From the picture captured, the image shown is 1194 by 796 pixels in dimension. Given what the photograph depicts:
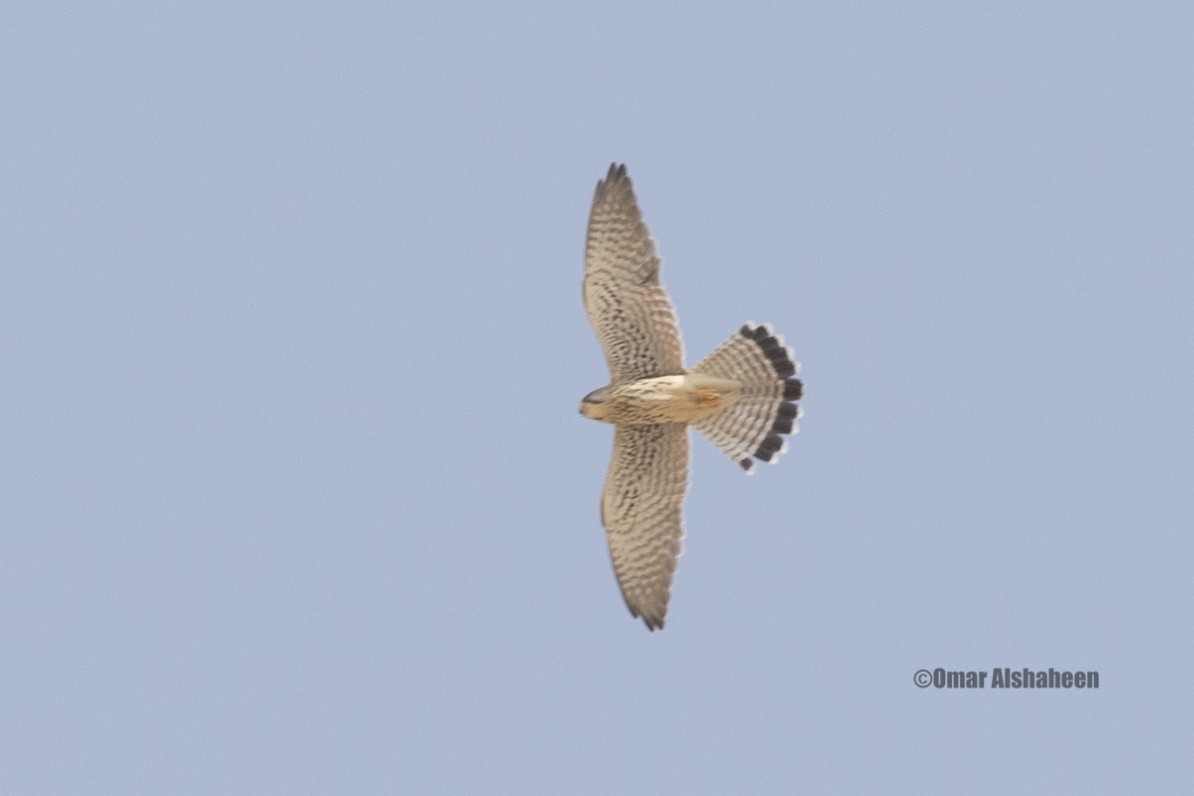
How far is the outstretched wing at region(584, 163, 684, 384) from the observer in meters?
14.2

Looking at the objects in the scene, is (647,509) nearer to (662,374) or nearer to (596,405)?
(596,405)

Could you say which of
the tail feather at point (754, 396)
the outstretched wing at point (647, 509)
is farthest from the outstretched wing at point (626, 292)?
the outstretched wing at point (647, 509)

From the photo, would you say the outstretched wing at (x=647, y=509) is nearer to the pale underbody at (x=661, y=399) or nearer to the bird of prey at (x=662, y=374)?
the bird of prey at (x=662, y=374)

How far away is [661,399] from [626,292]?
0.80 metres

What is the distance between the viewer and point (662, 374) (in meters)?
14.4

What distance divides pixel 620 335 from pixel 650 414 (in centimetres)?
60

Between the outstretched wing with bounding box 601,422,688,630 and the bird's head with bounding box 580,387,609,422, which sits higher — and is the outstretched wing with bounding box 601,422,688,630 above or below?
below

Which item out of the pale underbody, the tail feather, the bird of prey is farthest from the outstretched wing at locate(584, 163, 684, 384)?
the tail feather

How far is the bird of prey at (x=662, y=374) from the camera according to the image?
1424 centimetres

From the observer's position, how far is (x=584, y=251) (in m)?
14.4

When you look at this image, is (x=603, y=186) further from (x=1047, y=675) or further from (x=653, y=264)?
(x=1047, y=675)

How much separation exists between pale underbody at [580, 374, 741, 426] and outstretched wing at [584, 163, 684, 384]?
0.38ft

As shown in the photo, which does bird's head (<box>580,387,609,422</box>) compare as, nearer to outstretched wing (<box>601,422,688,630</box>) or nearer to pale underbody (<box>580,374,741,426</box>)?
pale underbody (<box>580,374,741,426</box>)

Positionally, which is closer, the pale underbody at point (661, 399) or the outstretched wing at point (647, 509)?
the pale underbody at point (661, 399)
